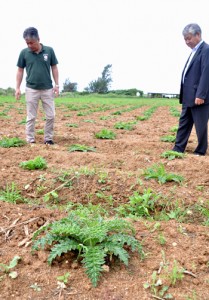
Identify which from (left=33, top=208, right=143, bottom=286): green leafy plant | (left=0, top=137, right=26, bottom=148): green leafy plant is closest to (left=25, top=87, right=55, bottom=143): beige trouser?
(left=0, top=137, right=26, bottom=148): green leafy plant

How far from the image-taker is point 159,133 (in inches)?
337

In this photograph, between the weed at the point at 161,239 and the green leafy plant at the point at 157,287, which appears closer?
the green leafy plant at the point at 157,287

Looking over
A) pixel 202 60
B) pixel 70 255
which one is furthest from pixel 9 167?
pixel 202 60

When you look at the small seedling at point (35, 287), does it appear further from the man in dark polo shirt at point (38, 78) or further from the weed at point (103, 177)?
the man in dark polo shirt at point (38, 78)

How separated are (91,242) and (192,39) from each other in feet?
12.9

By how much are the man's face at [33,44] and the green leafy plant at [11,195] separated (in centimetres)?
296

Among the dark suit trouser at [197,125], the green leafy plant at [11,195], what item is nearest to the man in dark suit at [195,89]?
the dark suit trouser at [197,125]

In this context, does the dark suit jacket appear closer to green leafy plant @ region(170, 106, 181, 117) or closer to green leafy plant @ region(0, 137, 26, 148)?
green leafy plant @ region(0, 137, 26, 148)

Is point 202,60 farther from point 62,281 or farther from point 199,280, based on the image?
point 62,281

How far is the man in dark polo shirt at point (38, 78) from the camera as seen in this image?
6004 millimetres

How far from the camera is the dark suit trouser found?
528 centimetres

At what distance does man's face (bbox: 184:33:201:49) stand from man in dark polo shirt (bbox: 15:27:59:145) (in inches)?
95.7

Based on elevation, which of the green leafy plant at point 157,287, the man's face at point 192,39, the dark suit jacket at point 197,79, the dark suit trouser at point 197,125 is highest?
the man's face at point 192,39

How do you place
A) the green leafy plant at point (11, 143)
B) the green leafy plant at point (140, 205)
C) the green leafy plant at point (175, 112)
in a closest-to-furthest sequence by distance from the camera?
1. the green leafy plant at point (140, 205)
2. the green leafy plant at point (11, 143)
3. the green leafy plant at point (175, 112)
